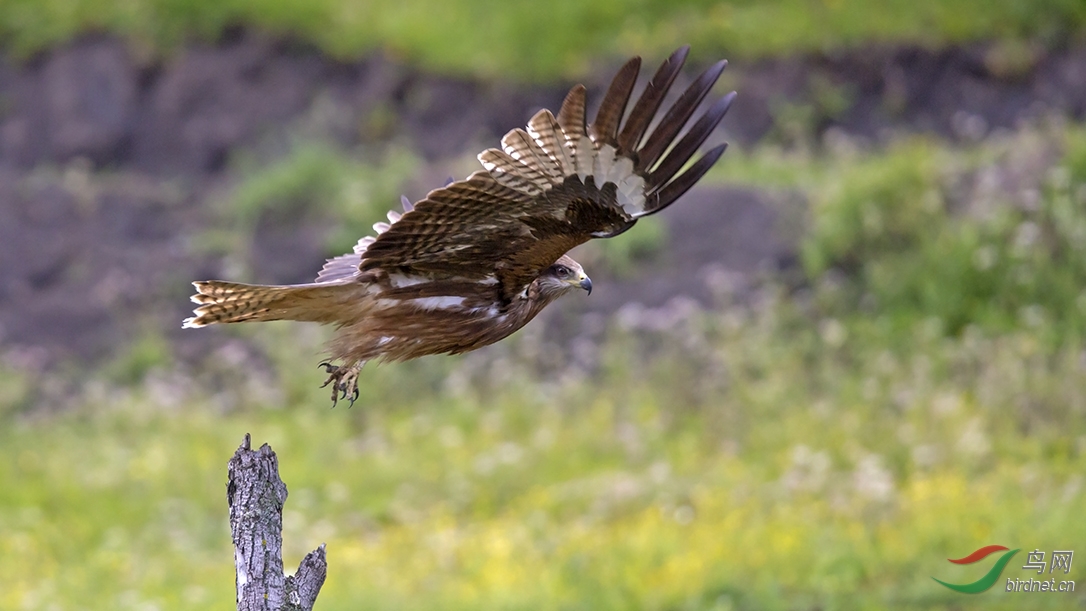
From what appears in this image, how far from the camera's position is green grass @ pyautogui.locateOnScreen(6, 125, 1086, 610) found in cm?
739

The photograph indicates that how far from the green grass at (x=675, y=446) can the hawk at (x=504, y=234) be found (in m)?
2.31

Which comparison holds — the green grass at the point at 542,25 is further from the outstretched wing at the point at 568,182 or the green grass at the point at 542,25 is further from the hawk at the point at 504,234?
the outstretched wing at the point at 568,182

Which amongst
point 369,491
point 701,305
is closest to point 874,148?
point 701,305

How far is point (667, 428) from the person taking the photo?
9.76 m

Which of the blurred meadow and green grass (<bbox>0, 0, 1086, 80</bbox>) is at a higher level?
green grass (<bbox>0, 0, 1086, 80</bbox>)

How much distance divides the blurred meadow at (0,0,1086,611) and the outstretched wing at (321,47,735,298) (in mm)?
2730

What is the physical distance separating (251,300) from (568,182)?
1244 mm

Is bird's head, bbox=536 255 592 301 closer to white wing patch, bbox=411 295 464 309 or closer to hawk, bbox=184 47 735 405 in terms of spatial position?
hawk, bbox=184 47 735 405

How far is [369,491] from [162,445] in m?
1.63

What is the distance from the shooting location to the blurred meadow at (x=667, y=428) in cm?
744

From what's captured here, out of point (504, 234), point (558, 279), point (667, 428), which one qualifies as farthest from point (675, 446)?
point (504, 234)

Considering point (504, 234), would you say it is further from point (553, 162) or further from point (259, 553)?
point (259, 553)

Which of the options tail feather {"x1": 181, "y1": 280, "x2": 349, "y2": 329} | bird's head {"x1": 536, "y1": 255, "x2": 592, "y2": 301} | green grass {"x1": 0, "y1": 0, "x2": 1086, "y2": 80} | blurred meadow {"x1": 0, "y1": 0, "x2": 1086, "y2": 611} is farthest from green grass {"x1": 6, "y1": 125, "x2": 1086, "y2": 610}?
tail feather {"x1": 181, "y1": 280, "x2": 349, "y2": 329}

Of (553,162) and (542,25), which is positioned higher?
(542,25)
